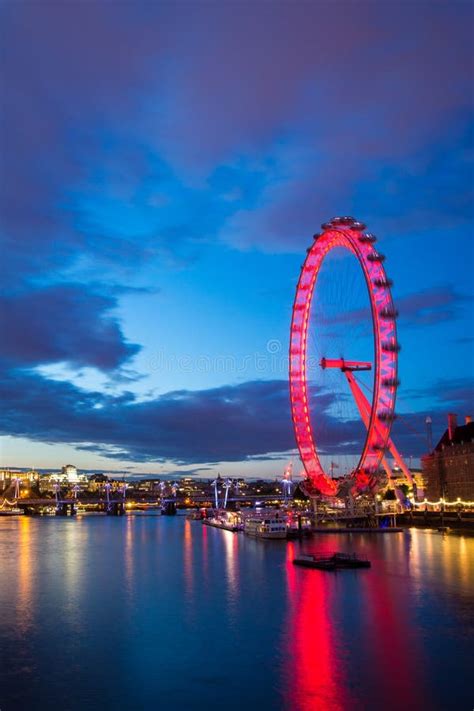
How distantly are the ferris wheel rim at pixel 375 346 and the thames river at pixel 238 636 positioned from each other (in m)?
12.9

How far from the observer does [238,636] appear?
86.6ft

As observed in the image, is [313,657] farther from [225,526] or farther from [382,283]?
[225,526]

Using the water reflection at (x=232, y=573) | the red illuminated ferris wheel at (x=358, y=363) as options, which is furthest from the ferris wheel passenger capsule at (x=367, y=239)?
the water reflection at (x=232, y=573)

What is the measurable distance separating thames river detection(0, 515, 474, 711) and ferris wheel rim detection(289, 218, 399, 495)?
1286 centimetres

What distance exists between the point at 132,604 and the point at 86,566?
16001 mm

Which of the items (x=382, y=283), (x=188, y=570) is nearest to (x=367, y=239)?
(x=382, y=283)

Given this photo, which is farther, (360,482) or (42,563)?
(360,482)

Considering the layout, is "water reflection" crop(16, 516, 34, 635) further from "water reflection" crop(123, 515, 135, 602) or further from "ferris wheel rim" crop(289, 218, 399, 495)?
"ferris wheel rim" crop(289, 218, 399, 495)

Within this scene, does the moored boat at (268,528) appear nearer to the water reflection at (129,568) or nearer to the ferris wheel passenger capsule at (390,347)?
the water reflection at (129,568)

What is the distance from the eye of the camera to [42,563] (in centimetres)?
4956

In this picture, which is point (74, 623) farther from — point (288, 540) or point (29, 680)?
point (288, 540)

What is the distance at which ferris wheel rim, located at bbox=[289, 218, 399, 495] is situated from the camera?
5631 centimetres

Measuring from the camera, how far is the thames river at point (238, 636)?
1973 cm

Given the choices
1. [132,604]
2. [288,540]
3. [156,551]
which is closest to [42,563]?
[156,551]
